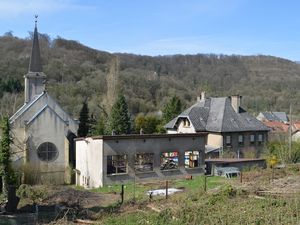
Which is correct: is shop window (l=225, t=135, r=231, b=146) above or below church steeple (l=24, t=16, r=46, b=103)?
below

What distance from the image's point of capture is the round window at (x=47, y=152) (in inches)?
1485

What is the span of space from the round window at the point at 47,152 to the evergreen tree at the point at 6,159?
22.3ft

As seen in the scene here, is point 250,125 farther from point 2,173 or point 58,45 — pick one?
point 58,45

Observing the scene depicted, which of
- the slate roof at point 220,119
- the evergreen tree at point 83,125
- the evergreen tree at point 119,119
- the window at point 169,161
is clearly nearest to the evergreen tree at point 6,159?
the window at point 169,161

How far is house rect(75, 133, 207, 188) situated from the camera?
2972 centimetres

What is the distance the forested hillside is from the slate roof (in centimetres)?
1763

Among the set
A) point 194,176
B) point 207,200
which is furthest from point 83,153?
point 207,200

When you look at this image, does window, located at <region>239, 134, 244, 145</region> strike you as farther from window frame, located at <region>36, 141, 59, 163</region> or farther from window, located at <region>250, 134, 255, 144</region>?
window frame, located at <region>36, 141, 59, 163</region>

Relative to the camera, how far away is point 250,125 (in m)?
45.5

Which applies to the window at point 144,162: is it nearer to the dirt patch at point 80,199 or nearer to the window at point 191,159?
the window at point 191,159

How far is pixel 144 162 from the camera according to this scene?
3153cm

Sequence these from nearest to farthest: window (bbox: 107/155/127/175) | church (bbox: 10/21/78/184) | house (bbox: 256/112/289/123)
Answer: window (bbox: 107/155/127/175), church (bbox: 10/21/78/184), house (bbox: 256/112/289/123)

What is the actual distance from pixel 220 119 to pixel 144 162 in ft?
50.9

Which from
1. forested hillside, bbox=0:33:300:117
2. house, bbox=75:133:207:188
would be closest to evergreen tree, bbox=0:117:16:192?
house, bbox=75:133:207:188
